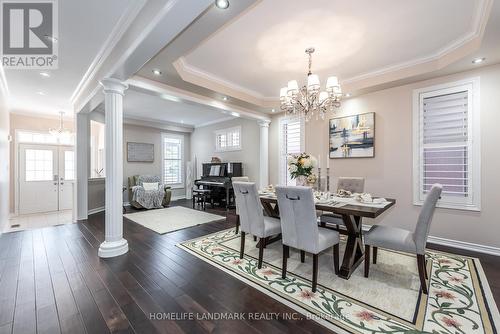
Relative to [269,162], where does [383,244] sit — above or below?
below

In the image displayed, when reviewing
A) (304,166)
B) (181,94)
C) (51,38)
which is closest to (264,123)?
(181,94)

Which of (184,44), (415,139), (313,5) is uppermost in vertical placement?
(313,5)

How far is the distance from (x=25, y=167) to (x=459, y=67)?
32.0 feet

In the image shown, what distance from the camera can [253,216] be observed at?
2553 mm

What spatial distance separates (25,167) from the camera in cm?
588

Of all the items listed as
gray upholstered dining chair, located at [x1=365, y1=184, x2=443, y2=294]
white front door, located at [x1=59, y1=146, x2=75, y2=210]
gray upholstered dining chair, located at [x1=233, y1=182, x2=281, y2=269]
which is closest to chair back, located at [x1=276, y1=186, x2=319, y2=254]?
gray upholstered dining chair, located at [x1=233, y1=182, x2=281, y2=269]

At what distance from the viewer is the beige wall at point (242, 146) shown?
6.09 m

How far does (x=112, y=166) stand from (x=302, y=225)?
257cm

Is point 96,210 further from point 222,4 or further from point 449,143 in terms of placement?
point 449,143

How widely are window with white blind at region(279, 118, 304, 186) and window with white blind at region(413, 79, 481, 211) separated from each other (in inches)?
84.5

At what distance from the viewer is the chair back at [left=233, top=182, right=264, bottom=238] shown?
2.45m

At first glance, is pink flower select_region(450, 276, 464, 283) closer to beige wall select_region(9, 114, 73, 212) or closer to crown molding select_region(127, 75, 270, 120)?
crown molding select_region(127, 75, 270, 120)

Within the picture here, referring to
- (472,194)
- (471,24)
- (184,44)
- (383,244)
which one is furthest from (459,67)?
(184,44)

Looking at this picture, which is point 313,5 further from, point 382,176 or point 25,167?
point 25,167
